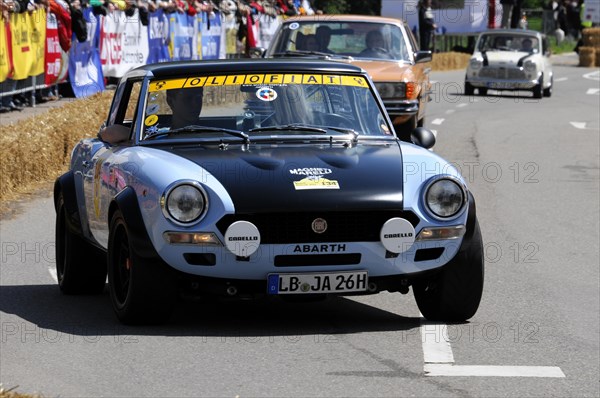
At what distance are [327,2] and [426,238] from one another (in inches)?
2587

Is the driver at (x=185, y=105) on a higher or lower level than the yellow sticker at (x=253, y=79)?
lower

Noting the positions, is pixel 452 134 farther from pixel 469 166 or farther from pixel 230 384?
pixel 230 384

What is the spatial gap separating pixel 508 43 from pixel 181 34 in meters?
7.48

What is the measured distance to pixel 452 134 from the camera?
21.7 metres

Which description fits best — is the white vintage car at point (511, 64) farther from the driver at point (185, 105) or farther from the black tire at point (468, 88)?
the driver at point (185, 105)

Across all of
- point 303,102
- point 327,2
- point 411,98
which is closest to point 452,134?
point 411,98

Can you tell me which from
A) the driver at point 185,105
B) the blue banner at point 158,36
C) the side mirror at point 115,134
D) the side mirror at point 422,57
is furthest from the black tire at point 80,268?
the blue banner at point 158,36

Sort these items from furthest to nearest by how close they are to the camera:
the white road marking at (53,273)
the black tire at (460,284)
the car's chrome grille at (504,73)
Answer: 1. the car's chrome grille at (504,73)
2. the white road marking at (53,273)
3. the black tire at (460,284)

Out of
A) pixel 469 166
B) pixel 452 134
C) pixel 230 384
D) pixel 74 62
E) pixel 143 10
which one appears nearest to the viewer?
pixel 230 384

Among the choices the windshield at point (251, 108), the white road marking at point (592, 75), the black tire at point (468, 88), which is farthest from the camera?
the white road marking at point (592, 75)

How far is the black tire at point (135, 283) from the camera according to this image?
288 inches

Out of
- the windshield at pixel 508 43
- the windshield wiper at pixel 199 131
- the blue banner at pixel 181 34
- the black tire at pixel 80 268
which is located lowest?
the windshield at pixel 508 43

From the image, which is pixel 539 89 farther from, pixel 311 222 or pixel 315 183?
pixel 311 222

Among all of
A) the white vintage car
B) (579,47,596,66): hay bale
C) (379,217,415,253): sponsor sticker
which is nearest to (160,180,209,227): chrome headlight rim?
(379,217,415,253): sponsor sticker
